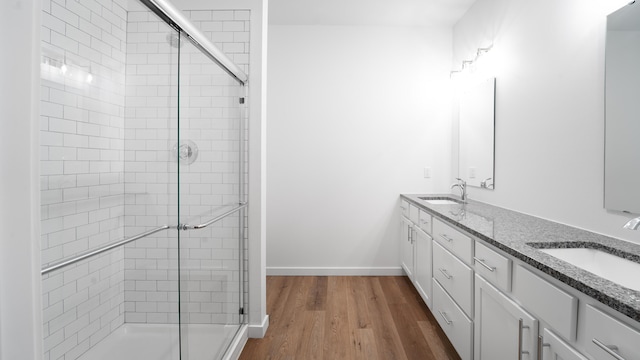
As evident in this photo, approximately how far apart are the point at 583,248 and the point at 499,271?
40 cm

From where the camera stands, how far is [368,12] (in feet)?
11.2

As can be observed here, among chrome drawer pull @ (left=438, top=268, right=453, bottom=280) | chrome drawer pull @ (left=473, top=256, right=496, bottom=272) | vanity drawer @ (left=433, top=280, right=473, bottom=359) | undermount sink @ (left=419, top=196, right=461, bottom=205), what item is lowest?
vanity drawer @ (left=433, top=280, right=473, bottom=359)

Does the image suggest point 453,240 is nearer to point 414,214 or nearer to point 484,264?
point 484,264

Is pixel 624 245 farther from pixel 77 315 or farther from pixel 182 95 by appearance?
pixel 77 315

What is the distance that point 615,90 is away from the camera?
1.61m

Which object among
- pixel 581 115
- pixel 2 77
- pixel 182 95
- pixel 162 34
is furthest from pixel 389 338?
pixel 2 77

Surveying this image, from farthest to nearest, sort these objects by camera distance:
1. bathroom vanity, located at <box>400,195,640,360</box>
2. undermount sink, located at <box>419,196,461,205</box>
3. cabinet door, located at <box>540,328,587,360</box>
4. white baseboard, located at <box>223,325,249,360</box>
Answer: undermount sink, located at <box>419,196,461,205</box>
white baseboard, located at <box>223,325,249,360</box>
cabinet door, located at <box>540,328,587,360</box>
bathroom vanity, located at <box>400,195,640,360</box>

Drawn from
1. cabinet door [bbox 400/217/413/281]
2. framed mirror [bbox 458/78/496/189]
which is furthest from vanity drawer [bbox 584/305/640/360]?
cabinet door [bbox 400/217/413/281]

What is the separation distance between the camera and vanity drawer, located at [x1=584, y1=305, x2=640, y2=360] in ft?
2.77

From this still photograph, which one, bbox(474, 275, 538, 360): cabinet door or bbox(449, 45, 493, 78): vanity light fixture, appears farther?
bbox(449, 45, 493, 78): vanity light fixture

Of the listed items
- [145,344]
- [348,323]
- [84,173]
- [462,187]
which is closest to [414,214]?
[462,187]

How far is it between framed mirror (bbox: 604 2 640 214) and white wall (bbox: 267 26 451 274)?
82.9 inches

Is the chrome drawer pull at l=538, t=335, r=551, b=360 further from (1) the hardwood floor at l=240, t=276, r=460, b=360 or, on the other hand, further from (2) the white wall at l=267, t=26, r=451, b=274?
(2) the white wall at l=267, t=26, r=451, b=274

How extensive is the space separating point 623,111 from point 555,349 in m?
1.14
